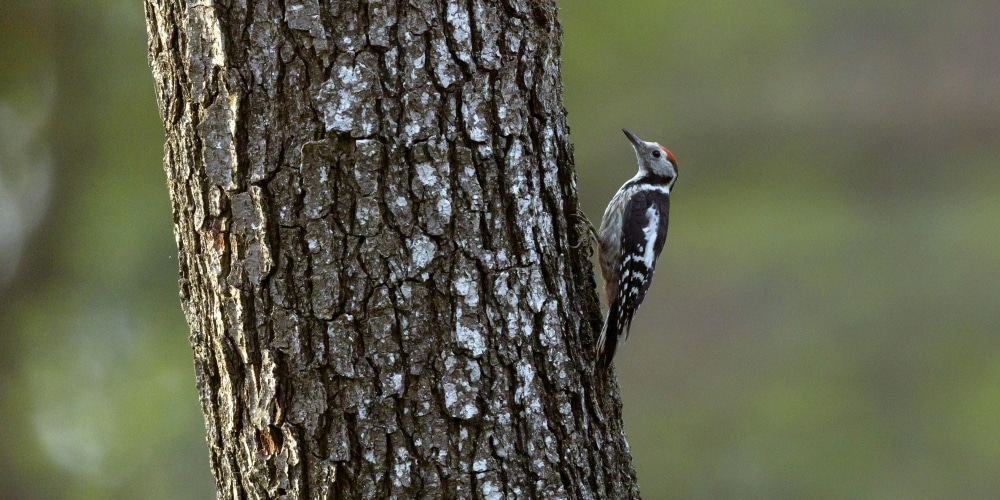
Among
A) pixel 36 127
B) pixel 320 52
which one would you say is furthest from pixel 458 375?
pixel 36 127

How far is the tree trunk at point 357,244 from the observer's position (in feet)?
6.73

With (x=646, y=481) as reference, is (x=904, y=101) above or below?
above

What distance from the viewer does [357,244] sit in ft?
6.75

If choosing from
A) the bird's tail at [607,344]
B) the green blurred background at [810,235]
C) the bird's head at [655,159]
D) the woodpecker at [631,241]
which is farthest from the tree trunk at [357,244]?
the green blurred background at [810,235]

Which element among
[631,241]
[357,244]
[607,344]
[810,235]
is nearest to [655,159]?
[631,241]

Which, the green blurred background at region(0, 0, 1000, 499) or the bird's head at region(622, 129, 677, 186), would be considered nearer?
the bird's head at region(622, 129, 677, 186)

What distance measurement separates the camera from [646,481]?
9.27m

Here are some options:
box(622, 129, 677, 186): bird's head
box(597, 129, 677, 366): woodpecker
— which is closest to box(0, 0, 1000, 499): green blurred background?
Answer: box(622, 129, 677, 186): bird's head

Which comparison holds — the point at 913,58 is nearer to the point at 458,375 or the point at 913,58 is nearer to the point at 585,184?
the point at 585,184

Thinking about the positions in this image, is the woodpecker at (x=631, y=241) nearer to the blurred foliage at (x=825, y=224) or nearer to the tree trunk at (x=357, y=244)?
the tree trunk at (x=357, y=244)

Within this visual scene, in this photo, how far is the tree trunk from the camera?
6.73 ft

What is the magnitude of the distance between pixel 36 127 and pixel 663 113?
5.47 m

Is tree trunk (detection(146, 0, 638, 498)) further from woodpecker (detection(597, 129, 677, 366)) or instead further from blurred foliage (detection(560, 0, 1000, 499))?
blurred foliage (detection(560, 0, 1000, 499))

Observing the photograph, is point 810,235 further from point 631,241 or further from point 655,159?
point 631,241
